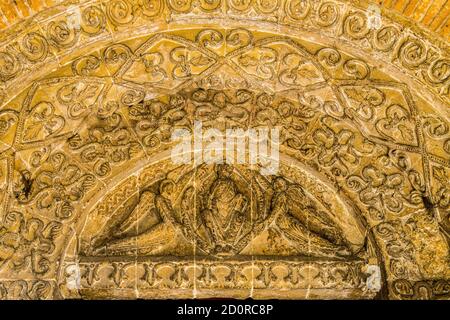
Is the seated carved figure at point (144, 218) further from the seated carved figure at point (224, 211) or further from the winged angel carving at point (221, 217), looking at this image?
the seated carved figure at point (224, 211)

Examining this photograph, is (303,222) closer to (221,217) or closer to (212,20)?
(221,217)

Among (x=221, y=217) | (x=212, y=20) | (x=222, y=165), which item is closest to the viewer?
(x=212, y=20)

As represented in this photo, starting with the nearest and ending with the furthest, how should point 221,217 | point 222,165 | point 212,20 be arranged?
point 212,20
point 221,217
point 222,165

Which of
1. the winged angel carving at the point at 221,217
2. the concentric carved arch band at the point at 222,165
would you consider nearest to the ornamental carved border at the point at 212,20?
the concentric carved arch band at the point at 222,165

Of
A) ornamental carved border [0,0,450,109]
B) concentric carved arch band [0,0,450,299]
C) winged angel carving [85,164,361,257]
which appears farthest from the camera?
winged angel carving [85,164,361,257]

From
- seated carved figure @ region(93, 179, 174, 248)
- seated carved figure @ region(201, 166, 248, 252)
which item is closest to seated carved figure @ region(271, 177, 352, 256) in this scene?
seated carved figure @ region(201, 166, 248, 252)

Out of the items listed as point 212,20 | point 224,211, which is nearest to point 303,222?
point 224,211

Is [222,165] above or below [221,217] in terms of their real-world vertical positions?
above

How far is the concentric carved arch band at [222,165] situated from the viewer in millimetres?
4324

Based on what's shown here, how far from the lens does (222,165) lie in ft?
16.1

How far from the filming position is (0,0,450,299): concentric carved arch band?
4.32 m

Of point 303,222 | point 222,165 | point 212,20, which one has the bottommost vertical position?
point 303,222

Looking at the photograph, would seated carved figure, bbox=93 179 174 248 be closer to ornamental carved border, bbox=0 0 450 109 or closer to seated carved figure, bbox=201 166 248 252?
seated carved figure, bbox=201 166 248 252

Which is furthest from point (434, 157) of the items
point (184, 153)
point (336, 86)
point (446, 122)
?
point (184, 153)
